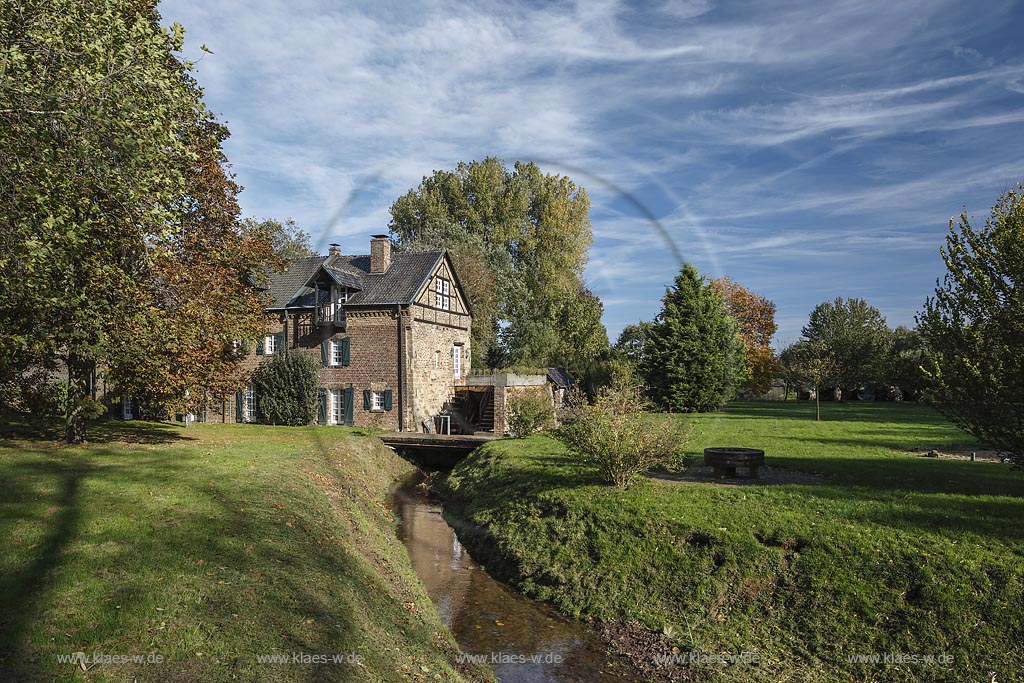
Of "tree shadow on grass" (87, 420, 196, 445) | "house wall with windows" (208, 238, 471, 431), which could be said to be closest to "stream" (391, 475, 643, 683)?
"tree shadow on grass" (87, 420, 196, 445)

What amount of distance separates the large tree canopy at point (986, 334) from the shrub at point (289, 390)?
1069 inches

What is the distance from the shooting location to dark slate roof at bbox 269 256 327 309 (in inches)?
1344

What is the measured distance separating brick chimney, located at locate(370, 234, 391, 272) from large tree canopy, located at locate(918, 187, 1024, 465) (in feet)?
89.6

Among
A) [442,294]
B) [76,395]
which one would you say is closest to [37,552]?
[76,395]

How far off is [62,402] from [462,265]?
28.0m

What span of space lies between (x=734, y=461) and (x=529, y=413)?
12.2 meters

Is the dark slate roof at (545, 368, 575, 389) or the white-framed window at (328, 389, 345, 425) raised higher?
the dark slate roof at (545, 368, 575, 389)

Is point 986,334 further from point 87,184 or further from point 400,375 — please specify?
point 400,375

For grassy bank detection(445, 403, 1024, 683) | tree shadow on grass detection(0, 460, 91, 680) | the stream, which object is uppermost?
tree shadow on grass detection(0, 460, 91, 680)

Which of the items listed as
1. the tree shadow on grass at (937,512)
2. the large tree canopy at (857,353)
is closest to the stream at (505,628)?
the tree shadow on grass at (937,512)

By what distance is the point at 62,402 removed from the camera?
63.1ft

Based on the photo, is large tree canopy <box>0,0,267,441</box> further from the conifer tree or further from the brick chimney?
the conifer tree

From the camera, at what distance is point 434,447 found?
27656mm

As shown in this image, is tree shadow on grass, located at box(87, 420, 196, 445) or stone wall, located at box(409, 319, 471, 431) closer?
tree shadow on grass, located at box(87, 420, 196, 445)
